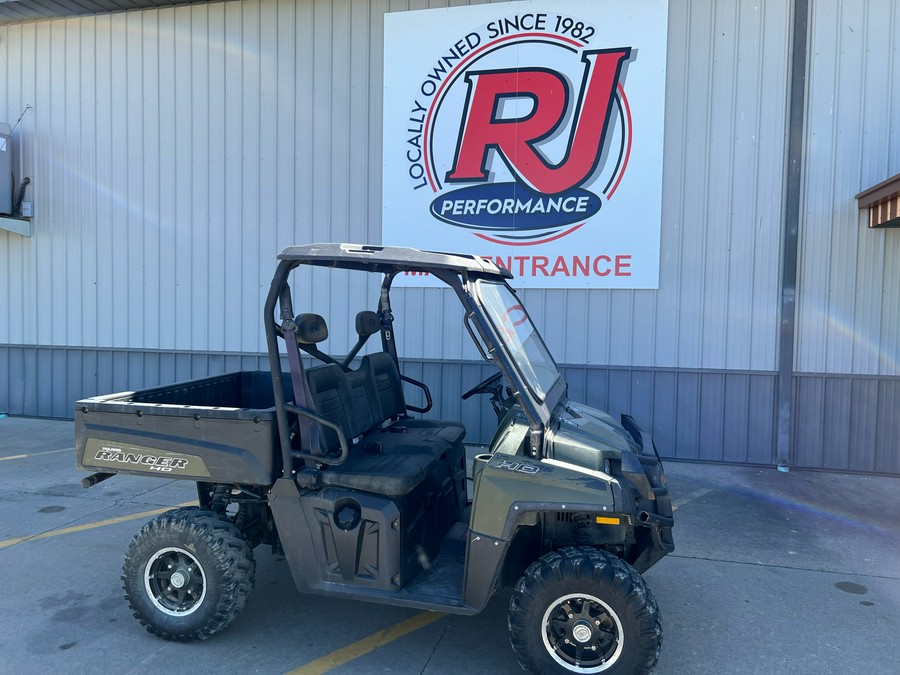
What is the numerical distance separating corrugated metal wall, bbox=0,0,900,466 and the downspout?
4.0 inches

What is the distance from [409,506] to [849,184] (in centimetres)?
632

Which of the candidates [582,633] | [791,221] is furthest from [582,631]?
[791,221]

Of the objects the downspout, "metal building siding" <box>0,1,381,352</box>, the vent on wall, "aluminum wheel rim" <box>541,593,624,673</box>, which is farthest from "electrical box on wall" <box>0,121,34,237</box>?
the vent on wall

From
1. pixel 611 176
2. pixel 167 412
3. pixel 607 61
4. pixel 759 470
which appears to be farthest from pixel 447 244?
pixel 167 412

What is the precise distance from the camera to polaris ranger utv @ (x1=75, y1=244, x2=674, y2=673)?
3.12 metres

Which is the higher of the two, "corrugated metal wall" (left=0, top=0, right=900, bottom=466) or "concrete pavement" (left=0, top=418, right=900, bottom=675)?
"corrugated metal wall" (left=0, top=0, right=900, bottom=466)

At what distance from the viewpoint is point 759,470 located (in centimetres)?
741

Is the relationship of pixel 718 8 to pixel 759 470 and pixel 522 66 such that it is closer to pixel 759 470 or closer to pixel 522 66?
pixel 522 66

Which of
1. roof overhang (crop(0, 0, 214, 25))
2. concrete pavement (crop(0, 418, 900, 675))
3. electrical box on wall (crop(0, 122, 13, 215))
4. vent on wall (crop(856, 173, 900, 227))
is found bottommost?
concrete pavement (crop(0, 418, 900, 675))

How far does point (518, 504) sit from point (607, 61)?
6093 millimetres

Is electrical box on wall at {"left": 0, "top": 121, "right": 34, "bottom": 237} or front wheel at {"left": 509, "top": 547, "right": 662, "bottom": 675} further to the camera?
electrical box on wall at {"left": 0, "top": 121, "right": 34, "bottom": 237}

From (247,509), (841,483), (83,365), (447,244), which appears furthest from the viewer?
(83,365)

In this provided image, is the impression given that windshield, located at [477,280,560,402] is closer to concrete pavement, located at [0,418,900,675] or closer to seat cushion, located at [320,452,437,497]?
seat cushion, located at [320,452,437,497]

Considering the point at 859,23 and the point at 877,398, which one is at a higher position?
the point at 859,23
